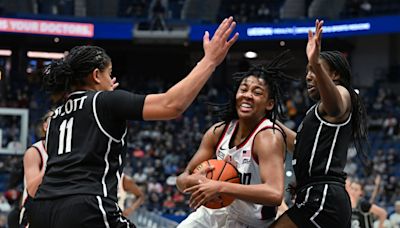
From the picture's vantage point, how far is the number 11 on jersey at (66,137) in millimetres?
4074

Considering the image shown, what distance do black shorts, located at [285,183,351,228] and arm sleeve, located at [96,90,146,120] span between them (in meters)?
1.38

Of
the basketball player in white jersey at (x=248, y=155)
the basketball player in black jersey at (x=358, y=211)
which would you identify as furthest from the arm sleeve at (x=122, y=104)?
the basketball player in black jersey at (x=358, y=211)

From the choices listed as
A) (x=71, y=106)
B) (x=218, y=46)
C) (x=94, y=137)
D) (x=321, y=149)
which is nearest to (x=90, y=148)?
(x=94, y=137)

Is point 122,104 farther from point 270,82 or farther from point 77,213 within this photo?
point 270,82

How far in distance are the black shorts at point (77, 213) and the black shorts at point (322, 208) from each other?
125 cm

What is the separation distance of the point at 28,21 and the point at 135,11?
11.8 ft

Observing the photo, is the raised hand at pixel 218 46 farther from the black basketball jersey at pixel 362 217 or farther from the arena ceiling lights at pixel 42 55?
the arena ceiling lights at pixel 42 55

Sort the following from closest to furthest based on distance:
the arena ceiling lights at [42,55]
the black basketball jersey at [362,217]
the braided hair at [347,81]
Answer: the braided hair at [347,81] < the black basketball jersey at [362,217] < the arena ceiling lights at [42,55]

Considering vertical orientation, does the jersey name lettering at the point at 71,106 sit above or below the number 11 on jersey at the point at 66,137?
above

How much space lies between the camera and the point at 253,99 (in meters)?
4.91

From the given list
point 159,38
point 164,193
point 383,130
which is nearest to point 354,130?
point 164,193

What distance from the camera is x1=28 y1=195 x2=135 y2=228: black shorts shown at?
3912mm

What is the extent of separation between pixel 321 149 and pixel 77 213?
159 centimetres

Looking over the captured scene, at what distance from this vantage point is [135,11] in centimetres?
2594
